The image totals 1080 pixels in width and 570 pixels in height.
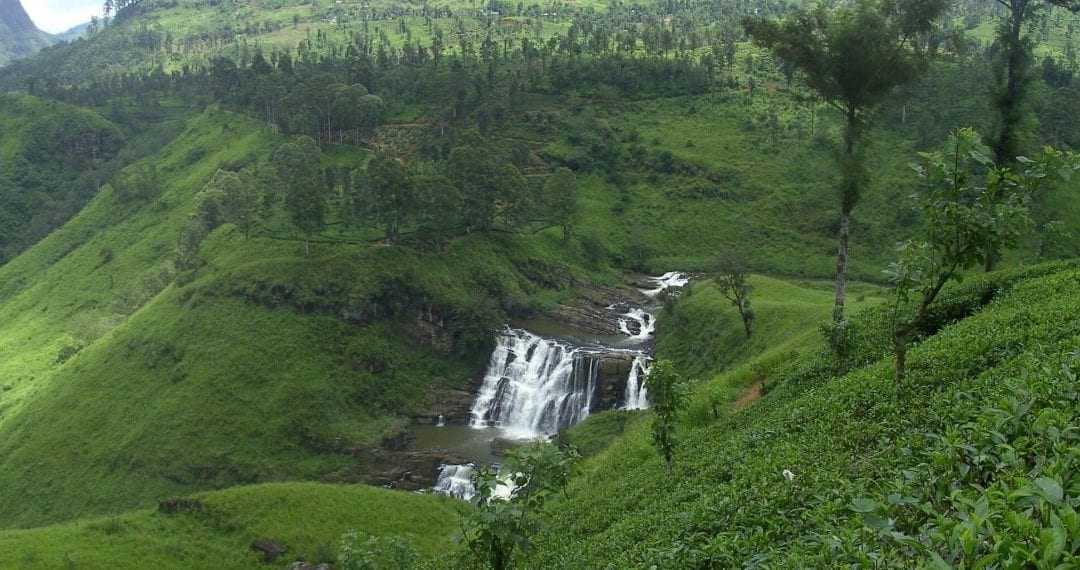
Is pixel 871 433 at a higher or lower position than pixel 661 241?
higher

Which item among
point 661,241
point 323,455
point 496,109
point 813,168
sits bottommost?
point 323,455

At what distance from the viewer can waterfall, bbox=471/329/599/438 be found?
197 ft

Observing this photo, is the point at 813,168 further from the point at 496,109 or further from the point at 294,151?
the point at 294,151

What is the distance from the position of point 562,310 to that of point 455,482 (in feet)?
88.3

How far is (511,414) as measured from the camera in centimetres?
6272

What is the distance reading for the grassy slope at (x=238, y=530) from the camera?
121 ft

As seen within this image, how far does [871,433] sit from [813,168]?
94.5 metres

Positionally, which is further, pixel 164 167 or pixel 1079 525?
pixel 164 167

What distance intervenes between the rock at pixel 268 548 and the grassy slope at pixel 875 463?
20.8 metres

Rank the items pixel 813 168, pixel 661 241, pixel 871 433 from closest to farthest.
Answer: pixel 871 433 → pixel 661 241 → pixel 813 168

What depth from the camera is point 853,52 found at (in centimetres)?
2377

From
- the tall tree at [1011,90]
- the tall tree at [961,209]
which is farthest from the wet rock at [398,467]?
the tall tree at [961,209]

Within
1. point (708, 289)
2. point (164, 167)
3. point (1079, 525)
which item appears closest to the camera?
point (1079, 525)

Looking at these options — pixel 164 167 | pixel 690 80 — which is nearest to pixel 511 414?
pixel 690 80
